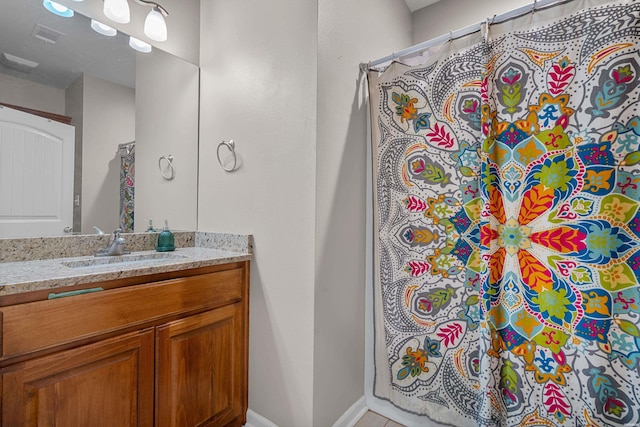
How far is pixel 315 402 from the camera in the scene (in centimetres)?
133

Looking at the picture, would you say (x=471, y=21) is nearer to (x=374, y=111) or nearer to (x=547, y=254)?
(x=374, y=111)

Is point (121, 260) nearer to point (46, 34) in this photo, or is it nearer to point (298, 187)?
point (298, 187)

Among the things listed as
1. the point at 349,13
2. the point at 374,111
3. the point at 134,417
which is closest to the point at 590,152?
the point at 374,111

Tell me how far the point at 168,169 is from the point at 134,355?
1.06 m

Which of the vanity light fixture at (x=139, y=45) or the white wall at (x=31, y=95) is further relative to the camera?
the vanity light fixture at (x=139, y=45)

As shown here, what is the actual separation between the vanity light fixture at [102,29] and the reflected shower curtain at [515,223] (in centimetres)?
138

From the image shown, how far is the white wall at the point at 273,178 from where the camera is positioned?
1.36 meters

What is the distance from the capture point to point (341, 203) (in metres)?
1.49

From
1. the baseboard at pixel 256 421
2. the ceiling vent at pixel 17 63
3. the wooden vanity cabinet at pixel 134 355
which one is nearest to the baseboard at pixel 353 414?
the baseboard at pixel 256 421

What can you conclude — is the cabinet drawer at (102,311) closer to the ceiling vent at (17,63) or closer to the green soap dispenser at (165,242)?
the green soap dispenser at (165,242)

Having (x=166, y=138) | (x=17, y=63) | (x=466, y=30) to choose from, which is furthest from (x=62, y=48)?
(x=466, y=30)

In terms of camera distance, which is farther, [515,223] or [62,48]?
[62,48]

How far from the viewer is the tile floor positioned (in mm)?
1533

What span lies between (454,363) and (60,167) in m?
2.04
